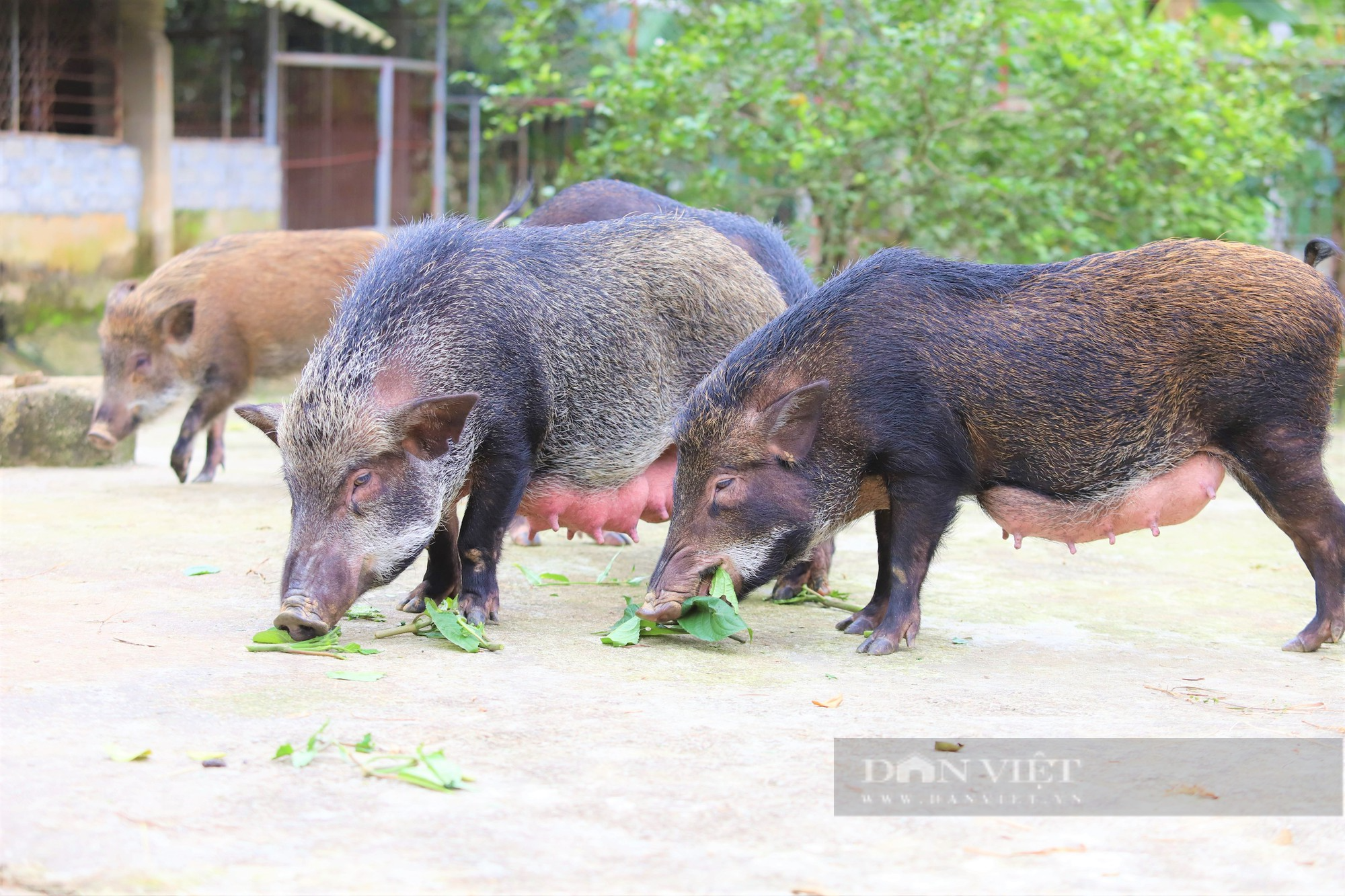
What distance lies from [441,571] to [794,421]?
53.1 inches

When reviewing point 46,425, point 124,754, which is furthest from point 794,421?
point 46,425

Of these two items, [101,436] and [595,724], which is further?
[101,436]

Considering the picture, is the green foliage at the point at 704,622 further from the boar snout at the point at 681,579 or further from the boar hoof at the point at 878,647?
the boar hoof at the point at 878,647

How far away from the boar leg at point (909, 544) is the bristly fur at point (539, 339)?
3.86 feet

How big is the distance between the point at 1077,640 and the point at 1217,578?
1.54 meters

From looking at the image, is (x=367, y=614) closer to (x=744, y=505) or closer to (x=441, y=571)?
(x=441, y=571)

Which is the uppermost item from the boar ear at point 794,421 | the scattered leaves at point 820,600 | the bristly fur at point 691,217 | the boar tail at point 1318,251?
the boar tail at point 1318,251

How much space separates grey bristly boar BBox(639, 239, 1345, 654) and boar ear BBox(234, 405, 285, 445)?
4.41 feet

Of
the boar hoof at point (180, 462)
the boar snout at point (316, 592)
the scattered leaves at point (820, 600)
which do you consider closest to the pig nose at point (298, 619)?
the boar snout at point (316, 592)

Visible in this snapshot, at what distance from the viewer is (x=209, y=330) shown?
7.94m

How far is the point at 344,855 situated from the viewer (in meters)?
2.60

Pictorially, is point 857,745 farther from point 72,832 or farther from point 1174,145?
point 1174,145

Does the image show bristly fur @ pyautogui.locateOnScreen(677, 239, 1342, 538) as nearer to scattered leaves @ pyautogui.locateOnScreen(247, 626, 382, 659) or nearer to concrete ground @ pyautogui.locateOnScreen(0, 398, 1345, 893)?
concrete ground @ pyautogui.locateOnScreen(0, 398, 1345, 893)

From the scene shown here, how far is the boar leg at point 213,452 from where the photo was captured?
26.3 ft
